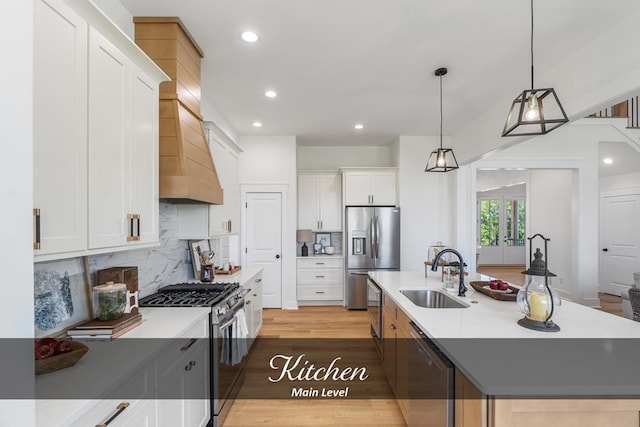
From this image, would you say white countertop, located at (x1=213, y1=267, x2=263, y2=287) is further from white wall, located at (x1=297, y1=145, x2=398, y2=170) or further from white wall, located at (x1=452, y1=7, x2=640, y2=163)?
white wall, located at (x1=452, y1=7, x2=640, y2=163)

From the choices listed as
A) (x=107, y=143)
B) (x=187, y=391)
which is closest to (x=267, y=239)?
(x=187, y=391)

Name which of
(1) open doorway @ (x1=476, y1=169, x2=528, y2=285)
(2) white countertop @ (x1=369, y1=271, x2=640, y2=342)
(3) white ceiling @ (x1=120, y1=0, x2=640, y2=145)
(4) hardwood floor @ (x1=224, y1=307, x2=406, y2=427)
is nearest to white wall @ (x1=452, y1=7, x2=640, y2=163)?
(3) white ceiling @ (x1=120, y1=0, x2=640, y2=145)

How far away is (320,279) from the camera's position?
5.30 meters

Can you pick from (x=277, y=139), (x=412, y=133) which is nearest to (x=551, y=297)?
(x=412, y=133)

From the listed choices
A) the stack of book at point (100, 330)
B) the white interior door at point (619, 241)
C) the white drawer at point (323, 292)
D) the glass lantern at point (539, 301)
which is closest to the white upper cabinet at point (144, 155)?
the stack of book at point (100, 330)

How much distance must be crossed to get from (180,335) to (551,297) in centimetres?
200

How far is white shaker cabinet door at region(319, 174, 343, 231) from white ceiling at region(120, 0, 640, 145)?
5.41 ft

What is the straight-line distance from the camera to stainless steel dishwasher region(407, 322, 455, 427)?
137 centimetres

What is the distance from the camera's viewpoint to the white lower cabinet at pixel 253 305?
10.6 feet

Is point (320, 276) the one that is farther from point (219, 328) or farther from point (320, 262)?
point (219, 328)

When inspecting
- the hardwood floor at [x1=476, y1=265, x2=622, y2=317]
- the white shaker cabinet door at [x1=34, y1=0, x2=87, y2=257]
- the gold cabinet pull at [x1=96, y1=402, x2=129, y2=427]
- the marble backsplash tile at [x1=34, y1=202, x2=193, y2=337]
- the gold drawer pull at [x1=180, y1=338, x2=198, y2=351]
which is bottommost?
the hardwood floor at [x1=476, y1=265, x2=622, y2=317]

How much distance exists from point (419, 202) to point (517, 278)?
514 cm

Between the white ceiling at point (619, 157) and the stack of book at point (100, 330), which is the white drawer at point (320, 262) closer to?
the stack of book at point (100, 330)

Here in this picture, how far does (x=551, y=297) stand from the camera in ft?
5.32
